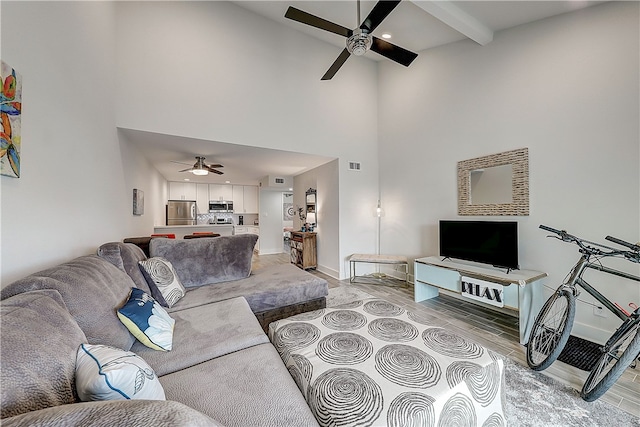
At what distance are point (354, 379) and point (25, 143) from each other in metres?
2.22

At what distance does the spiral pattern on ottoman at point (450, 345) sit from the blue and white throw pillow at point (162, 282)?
6.63 feet

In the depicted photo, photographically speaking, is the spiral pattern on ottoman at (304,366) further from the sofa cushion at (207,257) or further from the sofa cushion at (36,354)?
the sofa cushion at (207,257)

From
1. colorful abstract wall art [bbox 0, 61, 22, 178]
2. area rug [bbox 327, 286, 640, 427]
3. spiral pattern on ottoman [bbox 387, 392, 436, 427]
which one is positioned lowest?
area rug [bbox 327, 286, 640, 427]

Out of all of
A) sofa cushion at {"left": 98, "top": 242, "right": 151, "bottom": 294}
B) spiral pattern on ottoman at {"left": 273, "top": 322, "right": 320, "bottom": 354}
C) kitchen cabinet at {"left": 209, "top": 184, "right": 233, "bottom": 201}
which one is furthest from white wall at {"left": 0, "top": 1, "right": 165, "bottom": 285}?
kitchen cabinet at {"left": 209, "top": 184, "right": 233, "bottom": 201}

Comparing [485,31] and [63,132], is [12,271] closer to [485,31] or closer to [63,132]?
[63,132]

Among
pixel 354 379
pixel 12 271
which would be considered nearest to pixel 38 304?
pixel 12 271

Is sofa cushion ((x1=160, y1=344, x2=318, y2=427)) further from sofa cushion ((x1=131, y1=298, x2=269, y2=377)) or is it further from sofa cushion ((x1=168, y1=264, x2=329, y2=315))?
sofa cushion ((x1=168, y1=264, x2=329, y2=315))

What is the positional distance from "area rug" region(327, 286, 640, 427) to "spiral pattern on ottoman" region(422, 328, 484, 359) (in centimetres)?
36

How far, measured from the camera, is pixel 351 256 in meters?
4.40

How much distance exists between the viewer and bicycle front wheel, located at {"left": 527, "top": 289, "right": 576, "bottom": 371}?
1847 mm

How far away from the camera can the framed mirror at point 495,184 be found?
9.16 feet

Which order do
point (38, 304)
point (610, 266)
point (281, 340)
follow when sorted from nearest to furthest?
point (38, 304)
point (281, 340)
point (610, 266)

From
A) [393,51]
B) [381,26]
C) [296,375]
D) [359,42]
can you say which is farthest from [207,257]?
[381,26]

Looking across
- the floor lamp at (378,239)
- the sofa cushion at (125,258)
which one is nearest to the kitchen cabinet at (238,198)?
the floor lamp at (378,239)
